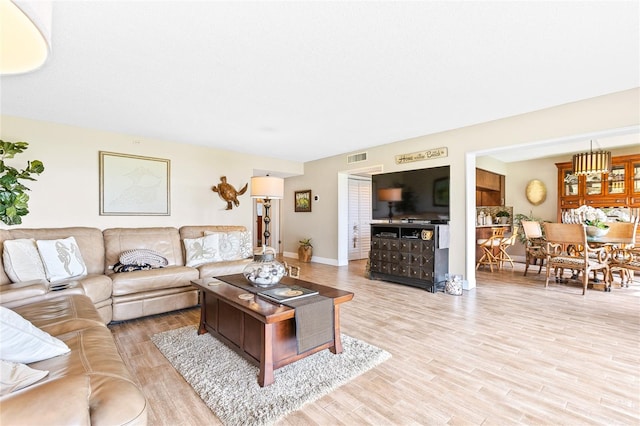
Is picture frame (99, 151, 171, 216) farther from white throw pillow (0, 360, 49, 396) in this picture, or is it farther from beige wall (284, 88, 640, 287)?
white throw pillow (0, 360, 49, 396)

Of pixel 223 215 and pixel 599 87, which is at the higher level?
pixel 599 87

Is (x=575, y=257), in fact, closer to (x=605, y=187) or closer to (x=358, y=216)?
(x=605, y=187)

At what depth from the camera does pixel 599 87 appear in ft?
9.62

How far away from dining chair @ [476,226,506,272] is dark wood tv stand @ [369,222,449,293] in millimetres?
1847

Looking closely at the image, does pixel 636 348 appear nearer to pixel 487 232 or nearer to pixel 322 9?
pixel 322 9

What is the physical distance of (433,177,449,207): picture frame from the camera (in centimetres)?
442

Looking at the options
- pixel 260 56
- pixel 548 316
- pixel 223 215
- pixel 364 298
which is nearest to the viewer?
pixel 260 56

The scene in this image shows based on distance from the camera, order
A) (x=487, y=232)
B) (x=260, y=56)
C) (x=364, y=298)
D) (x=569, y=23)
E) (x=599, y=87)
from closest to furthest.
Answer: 1. (x=569, y=23)
2. (x=260, y=56)
3. (x=599, y=87)
4. (x=364, y=298)
5. (x=487, y=232)

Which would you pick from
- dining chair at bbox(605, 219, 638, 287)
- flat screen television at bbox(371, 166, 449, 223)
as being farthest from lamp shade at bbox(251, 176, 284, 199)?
dining chair at bbox(605, 219, 638, 287)

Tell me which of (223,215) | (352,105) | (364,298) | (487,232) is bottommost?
(364,298)

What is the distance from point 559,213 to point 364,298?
207 inches

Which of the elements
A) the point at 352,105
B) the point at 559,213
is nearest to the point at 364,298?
the point at 352,105

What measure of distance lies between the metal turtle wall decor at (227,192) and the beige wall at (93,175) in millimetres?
79

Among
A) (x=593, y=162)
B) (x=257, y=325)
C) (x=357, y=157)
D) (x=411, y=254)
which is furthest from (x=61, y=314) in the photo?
(x=593, y=162)
